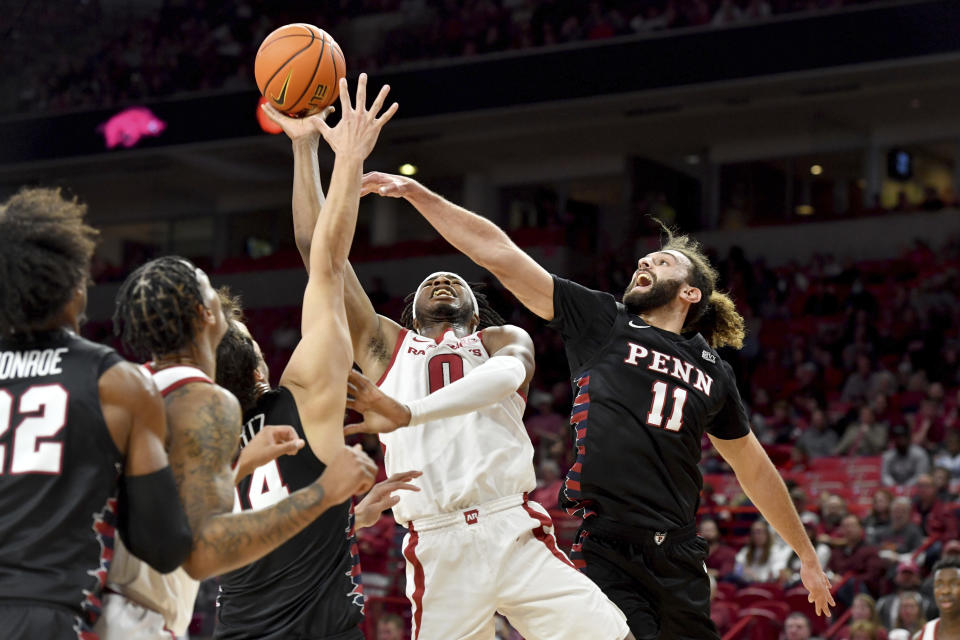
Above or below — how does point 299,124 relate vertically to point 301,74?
below

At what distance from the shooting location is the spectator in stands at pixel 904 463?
12.9 metres

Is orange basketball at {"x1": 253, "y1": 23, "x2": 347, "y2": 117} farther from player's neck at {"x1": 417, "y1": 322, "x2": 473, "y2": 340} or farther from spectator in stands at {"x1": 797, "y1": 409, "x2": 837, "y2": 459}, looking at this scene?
spectator in stands at {"x1": 797, "y1": 409, "x2": 837, "y2": 459}

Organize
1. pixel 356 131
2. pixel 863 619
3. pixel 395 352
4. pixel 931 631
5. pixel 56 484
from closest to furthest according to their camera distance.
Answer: pixel 56 484 → pixel 356 131 → pixel 395 352 → pixel 931 631 → pixel 863 619

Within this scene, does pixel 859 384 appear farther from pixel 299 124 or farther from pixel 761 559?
pixel 299 124

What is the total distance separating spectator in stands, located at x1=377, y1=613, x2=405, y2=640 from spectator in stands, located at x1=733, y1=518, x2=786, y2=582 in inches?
125

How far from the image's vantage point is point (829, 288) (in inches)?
732

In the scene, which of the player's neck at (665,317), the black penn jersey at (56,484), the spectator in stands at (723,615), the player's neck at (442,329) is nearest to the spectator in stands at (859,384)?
the spectator in stands at (723,615)

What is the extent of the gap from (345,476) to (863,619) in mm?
7319

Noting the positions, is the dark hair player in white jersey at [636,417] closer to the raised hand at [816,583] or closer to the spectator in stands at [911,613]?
the raised hand at [816,583]

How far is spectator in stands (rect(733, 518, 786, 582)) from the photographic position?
11085mm

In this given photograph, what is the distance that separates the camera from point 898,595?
384 inches

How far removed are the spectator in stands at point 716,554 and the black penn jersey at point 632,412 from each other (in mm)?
6282

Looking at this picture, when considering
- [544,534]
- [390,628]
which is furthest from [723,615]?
[544,534]

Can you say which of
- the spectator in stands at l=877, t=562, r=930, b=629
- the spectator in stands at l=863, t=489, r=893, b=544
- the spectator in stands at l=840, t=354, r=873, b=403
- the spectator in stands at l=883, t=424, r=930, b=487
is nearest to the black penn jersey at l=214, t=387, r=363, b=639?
the spectator in stands at l=877, t=562, r=930, b=629
